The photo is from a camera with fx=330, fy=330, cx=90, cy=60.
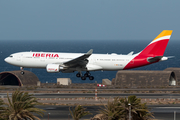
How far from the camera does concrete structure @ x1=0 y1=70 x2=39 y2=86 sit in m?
85.1

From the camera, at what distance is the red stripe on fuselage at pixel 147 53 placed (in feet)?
207

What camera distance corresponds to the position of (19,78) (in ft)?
278

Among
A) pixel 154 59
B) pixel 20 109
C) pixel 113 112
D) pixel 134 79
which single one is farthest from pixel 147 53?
pixel 20 109

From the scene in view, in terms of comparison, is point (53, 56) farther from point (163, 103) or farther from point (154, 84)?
point (154, 84)

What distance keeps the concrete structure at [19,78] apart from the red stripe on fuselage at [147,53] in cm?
3296

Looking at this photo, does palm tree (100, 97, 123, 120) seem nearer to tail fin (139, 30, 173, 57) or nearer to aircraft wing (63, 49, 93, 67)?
aircraft wing (63, 49, 93, 67)

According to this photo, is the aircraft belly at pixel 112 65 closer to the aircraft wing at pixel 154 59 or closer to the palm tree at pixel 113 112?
the aircraft wing at pixel 154 59

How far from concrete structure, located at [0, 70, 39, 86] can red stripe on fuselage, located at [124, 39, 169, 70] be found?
33.0 meters

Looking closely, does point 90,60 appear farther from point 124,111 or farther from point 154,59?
point 124,111

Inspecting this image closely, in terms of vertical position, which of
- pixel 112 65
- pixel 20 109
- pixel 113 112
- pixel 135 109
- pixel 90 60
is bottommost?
pixel 113 112

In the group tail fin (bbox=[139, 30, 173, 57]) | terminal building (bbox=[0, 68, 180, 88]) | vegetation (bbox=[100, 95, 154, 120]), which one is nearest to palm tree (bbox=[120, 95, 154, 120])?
vegetation (bbox=[100, 95, 154, 120])

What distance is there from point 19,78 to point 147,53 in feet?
119

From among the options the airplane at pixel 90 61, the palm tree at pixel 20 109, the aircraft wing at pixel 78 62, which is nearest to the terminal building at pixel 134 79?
the airplane at pixel 90 61

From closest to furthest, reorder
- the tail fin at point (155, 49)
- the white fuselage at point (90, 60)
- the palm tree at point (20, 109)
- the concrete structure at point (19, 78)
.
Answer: the palm tree at point (20, 109), the white fuselage at point (90, 60), the tail fin at point (155, 49), the concrete structure at point (19, 78)
